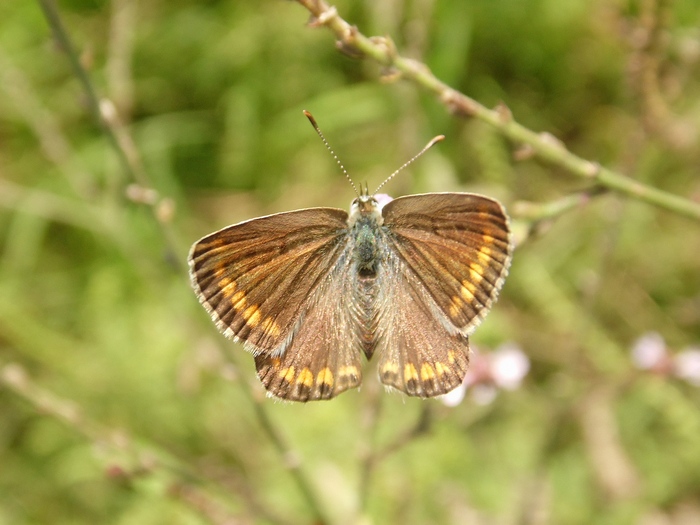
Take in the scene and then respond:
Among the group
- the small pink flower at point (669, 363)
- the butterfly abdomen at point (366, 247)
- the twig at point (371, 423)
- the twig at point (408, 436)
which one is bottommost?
the twig at point (408, 436)

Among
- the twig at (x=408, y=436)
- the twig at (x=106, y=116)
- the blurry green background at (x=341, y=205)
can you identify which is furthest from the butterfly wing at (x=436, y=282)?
the blurry green background at (x=341, y=205)

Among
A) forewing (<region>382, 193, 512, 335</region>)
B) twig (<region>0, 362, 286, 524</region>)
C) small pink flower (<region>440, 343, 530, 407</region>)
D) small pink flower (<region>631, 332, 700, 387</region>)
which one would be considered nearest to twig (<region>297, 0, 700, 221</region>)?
forewing (<region>382, 193, 512, 335</region>)

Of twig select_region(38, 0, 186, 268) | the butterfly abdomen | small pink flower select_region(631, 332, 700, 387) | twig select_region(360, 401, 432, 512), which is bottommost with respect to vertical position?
twig select_region(360, 401, 432, 512)

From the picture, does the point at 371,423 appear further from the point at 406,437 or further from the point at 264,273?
the point at 264,273

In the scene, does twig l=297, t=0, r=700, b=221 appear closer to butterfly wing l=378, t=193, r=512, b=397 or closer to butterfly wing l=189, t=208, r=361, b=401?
butterfly wing l=378, t=193, r=512, b=397

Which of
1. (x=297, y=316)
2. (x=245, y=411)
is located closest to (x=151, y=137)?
(x=245, y=411)

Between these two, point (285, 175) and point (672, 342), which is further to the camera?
point (285, 175)

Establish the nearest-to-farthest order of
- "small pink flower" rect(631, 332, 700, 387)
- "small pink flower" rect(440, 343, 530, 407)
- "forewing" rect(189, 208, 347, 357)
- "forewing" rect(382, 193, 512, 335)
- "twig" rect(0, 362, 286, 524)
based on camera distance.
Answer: "forewing" rect(382, 193, 512, 335) → "forewing" rect(189, 208, 347, 357) → "twig" rect(0, 362, 286, 524) → "small pink flower" rect(440, 343, 530, 407) → "small pink flower" rect(631, 332, 700, 387)

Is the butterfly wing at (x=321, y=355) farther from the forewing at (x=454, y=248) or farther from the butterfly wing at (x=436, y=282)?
the forewing at (x=454, y=248)

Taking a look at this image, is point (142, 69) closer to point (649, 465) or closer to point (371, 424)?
point (371, 424)
